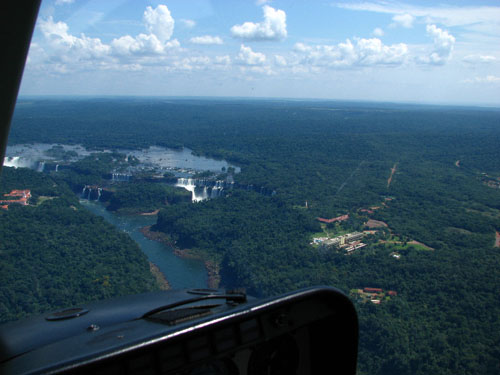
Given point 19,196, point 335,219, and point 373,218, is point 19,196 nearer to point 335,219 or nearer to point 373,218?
point 335,219

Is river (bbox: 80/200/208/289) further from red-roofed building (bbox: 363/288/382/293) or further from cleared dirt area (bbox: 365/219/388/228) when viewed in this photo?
cleared dirt area (bbox: 365/219/388/228)

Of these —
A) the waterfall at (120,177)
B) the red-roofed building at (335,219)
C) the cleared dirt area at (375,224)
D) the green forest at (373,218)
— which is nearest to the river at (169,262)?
the green forest at (373,218)

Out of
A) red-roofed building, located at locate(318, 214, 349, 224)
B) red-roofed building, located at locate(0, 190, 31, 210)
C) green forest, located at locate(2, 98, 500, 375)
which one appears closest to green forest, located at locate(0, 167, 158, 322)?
red-roofed building, located at locate(0, 190, 31, 210)

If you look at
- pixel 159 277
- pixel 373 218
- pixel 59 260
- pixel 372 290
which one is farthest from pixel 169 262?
pixel 373 218

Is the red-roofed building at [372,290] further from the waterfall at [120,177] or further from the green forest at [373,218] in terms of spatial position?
the waterfall at [120,177]

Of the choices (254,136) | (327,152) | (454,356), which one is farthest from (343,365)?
(254,136)
